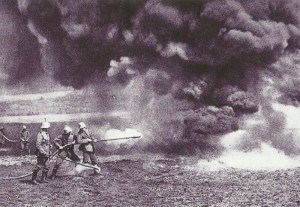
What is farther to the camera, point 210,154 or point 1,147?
point 1,147

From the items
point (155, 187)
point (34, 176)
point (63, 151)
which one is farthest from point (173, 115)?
point (34, 176)

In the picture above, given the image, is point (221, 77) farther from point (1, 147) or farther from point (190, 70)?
point (1, 147)

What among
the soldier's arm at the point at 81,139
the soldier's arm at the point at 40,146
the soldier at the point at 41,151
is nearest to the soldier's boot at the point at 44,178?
the soldier at the point at 41,151

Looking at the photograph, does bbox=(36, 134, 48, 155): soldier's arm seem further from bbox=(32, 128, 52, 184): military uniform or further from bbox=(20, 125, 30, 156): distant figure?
bbox=(20, 125, 30, 156): distant figure

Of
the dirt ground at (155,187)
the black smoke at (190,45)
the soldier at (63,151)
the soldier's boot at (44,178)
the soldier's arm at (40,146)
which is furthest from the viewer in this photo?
the black smoke at (190,45)

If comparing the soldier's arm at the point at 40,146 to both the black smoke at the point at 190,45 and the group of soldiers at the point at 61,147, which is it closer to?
the group of soldiers at the point at 61,147

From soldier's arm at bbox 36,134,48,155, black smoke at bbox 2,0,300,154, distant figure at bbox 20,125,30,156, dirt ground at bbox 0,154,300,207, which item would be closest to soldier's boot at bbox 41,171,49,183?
dirt ground at bbox 0,154,300,207

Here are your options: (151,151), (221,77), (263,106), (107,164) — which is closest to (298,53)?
(263,106)

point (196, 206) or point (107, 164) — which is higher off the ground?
point (107, 164)
